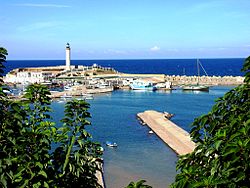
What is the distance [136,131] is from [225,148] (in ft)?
95.3

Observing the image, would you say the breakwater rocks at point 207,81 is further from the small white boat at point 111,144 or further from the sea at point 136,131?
the small white boat at point 111,144

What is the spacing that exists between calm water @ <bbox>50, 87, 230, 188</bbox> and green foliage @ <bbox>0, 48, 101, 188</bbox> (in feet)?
47.2

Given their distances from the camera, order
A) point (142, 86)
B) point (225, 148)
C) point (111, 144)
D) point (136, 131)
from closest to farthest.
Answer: point (225, 148) → point (111, 144) → point (136, 131) → point (142, 86)

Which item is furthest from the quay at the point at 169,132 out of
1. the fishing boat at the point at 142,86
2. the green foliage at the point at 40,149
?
the fishing boat at the point at 142,86

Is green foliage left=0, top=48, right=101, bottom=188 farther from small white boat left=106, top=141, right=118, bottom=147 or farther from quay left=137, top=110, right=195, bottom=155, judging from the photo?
small white boat left=106, top=141, right=118, bottom=147

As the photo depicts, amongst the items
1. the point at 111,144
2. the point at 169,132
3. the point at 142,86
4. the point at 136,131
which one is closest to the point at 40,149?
the point at 111,144

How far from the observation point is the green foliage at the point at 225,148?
8.62ft

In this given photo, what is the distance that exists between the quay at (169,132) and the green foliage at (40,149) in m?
20.0

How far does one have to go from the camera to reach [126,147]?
2595 centimetres

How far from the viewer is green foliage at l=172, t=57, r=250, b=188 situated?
2627 mm

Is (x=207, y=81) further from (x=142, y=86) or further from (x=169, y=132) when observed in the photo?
(x=169, y=132)

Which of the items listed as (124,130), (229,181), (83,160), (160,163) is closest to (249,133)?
(229,181)

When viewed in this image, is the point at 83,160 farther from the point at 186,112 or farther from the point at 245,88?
the point at 186,112

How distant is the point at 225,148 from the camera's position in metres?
2.71
